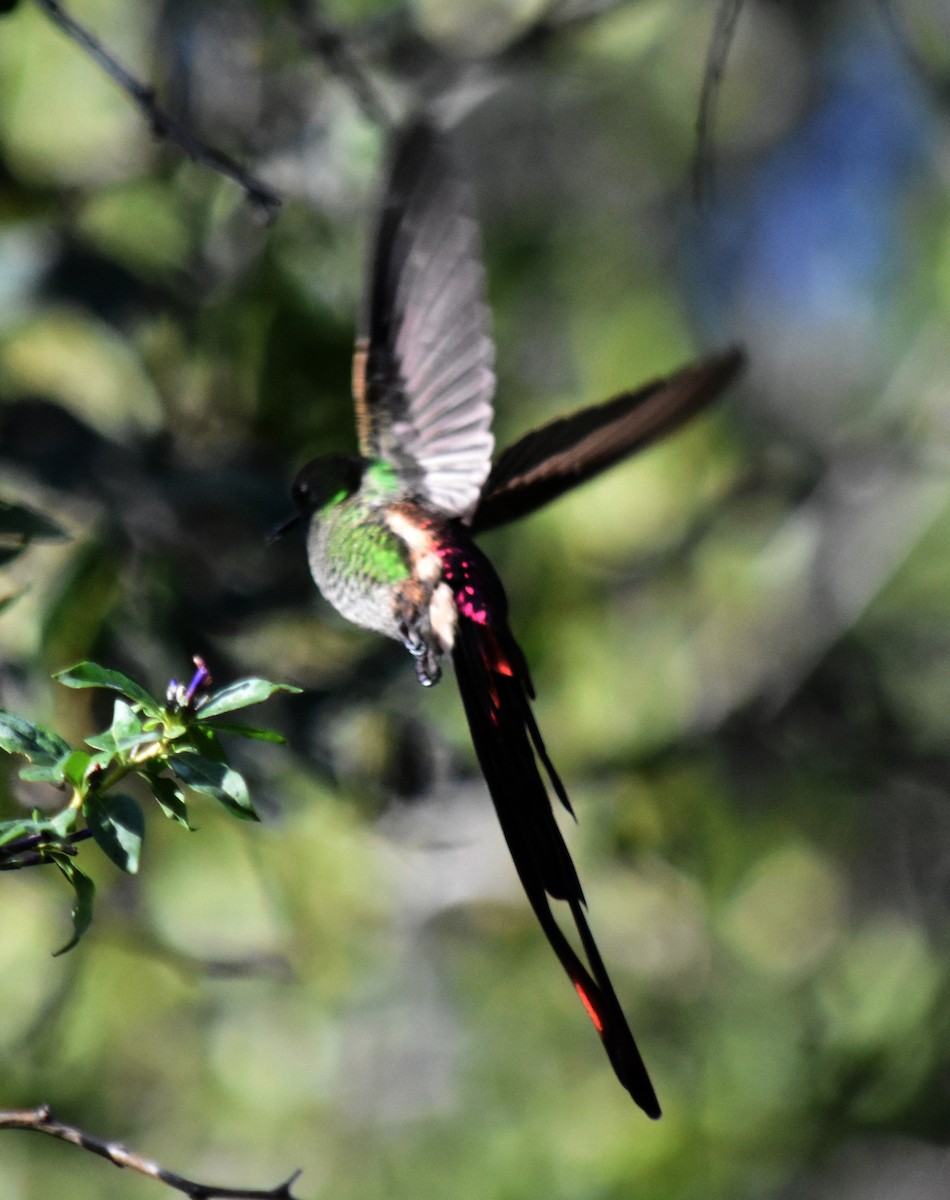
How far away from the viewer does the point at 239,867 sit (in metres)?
2.56

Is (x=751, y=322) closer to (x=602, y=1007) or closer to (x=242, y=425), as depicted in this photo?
(x=242, y=425)

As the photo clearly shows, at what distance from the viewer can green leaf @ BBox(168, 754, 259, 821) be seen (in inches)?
31.9

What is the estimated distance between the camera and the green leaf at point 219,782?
812 mm

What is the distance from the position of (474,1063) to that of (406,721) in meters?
1.54

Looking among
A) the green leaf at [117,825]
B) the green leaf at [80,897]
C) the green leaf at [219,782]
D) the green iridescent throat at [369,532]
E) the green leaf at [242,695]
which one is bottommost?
the green iridescent throat at [369,532]

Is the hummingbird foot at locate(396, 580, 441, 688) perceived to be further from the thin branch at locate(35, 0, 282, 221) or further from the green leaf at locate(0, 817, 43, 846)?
the green leaf at locate(0, 817, 43, 846)

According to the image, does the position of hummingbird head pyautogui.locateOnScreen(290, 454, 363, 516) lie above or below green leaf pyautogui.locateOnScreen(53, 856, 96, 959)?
below

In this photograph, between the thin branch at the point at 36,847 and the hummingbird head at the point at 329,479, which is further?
the hummingbird head at the point at 329,479

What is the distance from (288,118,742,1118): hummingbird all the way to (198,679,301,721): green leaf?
0.97 feet

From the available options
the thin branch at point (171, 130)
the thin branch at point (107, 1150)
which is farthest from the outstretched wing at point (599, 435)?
the thin branch at point (107, 1150)

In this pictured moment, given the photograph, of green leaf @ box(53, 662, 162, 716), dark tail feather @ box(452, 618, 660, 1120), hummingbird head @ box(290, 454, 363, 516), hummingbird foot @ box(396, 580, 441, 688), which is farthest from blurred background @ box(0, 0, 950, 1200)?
green leaf @ box(53, 662, 162, 716)

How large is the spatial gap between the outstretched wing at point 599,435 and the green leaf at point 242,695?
22.4 inches

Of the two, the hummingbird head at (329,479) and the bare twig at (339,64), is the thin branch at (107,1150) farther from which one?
the bare twig at (339,64)

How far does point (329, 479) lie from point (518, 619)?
4.85 feet
